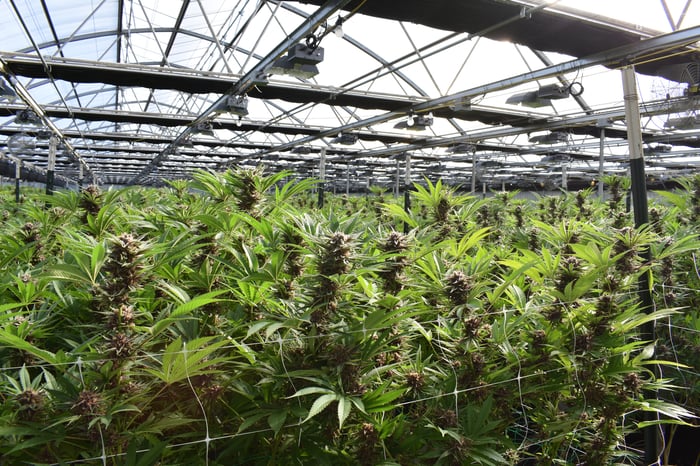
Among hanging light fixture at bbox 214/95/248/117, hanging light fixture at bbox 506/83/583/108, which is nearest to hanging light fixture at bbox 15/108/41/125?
Answer: hanging light fixture at bbox 214/95/248/117

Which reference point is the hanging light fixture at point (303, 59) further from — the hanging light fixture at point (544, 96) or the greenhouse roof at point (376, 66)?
the hanging light fixture at point (544, 96)

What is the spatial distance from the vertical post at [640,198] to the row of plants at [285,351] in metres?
0.37

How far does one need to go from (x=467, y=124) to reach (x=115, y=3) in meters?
6.87

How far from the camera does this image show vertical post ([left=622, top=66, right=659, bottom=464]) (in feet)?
5.51

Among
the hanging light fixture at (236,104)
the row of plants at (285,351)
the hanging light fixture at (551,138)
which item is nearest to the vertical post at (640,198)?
the row of plants at (285,351)

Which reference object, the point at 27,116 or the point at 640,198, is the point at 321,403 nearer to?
the point at 640,198

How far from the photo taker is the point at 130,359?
2.68 ft

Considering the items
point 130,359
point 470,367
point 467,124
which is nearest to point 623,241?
point 470,367

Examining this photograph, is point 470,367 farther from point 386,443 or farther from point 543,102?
point 543,102

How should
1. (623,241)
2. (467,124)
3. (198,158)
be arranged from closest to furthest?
(623,241) < (467,124) < (198,158)

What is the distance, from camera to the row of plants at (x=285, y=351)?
83 centimetres

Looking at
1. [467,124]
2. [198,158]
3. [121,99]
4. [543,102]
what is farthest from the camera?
[198,158]

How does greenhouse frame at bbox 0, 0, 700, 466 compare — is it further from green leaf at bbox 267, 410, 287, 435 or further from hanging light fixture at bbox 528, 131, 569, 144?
hanging light fixture at bbox 528, 131, 569, 144

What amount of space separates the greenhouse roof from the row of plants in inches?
20.8
